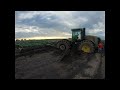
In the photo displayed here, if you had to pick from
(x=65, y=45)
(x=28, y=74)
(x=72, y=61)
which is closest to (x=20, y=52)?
(x=65, y=45)

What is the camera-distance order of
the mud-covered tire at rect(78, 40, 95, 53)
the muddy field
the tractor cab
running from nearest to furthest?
the muddy field < the mud-covered tire at rect(78, 40, 95, 53) < the tractor cab

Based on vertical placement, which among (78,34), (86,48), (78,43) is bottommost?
(86,48)

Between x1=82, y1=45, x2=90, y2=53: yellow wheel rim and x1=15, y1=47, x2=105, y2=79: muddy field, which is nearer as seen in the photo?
x1=15, y1=47, x2=105, y2=79: muddy field

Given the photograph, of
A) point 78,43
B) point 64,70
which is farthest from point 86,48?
point 64,70

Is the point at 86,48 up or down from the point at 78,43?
down

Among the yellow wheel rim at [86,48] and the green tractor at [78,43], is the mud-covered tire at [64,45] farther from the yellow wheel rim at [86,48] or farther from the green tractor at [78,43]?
the yellow wheel rim at [86,48]

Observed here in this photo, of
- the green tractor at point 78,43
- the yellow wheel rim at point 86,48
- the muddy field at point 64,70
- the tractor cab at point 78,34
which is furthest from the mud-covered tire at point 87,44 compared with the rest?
the muddy field at point 64,70

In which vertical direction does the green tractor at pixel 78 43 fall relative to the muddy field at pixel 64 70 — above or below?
above

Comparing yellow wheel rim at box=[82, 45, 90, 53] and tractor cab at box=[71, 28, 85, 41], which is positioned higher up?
tractor cab at box=[71, 28, 85, 41]

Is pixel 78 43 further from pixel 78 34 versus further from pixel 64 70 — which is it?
pixel 64 70

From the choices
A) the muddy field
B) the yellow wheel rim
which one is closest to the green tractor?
the yellow wheel rim

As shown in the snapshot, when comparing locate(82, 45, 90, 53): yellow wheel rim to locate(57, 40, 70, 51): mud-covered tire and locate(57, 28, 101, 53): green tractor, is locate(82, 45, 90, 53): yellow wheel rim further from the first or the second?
locate(57, 40, 70, 51): mud-covered tire
